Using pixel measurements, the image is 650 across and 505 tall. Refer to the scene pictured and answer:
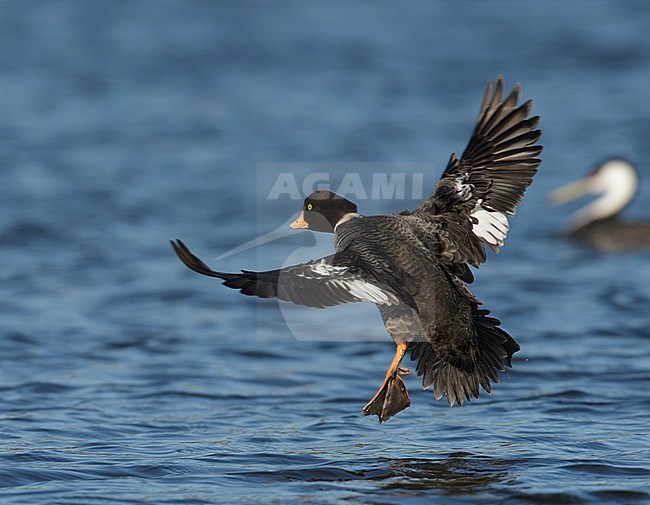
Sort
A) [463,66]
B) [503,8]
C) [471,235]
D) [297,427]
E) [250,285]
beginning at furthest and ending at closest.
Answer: [503,8] < [463,66] < [297,427] < [471,235] < [250,285]

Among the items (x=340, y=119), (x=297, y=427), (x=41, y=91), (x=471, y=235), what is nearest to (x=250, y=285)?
(x=471, y=235)

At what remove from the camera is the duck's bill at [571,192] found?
13281 millimetres

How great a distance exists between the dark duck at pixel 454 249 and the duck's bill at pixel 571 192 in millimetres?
7636

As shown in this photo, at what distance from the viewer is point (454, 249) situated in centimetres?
589

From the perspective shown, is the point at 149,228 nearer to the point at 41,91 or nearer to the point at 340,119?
the point at 340,119

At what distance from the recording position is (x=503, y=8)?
22500mm

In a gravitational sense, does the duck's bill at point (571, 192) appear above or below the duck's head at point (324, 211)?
above

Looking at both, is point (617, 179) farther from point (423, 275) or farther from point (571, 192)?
point (423, 275)

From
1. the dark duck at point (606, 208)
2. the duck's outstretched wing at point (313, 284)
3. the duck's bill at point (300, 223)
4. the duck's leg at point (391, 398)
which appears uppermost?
the dark duck at point (606, 208)

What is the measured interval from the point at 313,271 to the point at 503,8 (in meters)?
18.4

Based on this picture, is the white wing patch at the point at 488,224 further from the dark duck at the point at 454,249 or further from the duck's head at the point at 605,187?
the duck's head at the point at 605,187

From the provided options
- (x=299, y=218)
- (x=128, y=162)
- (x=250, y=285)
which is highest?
(x=128, y=162)

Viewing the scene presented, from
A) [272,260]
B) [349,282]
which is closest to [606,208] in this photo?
[272,260]

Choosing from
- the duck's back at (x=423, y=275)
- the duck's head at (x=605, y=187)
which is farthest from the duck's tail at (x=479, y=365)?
the duck's head at (x=605, y=187)
